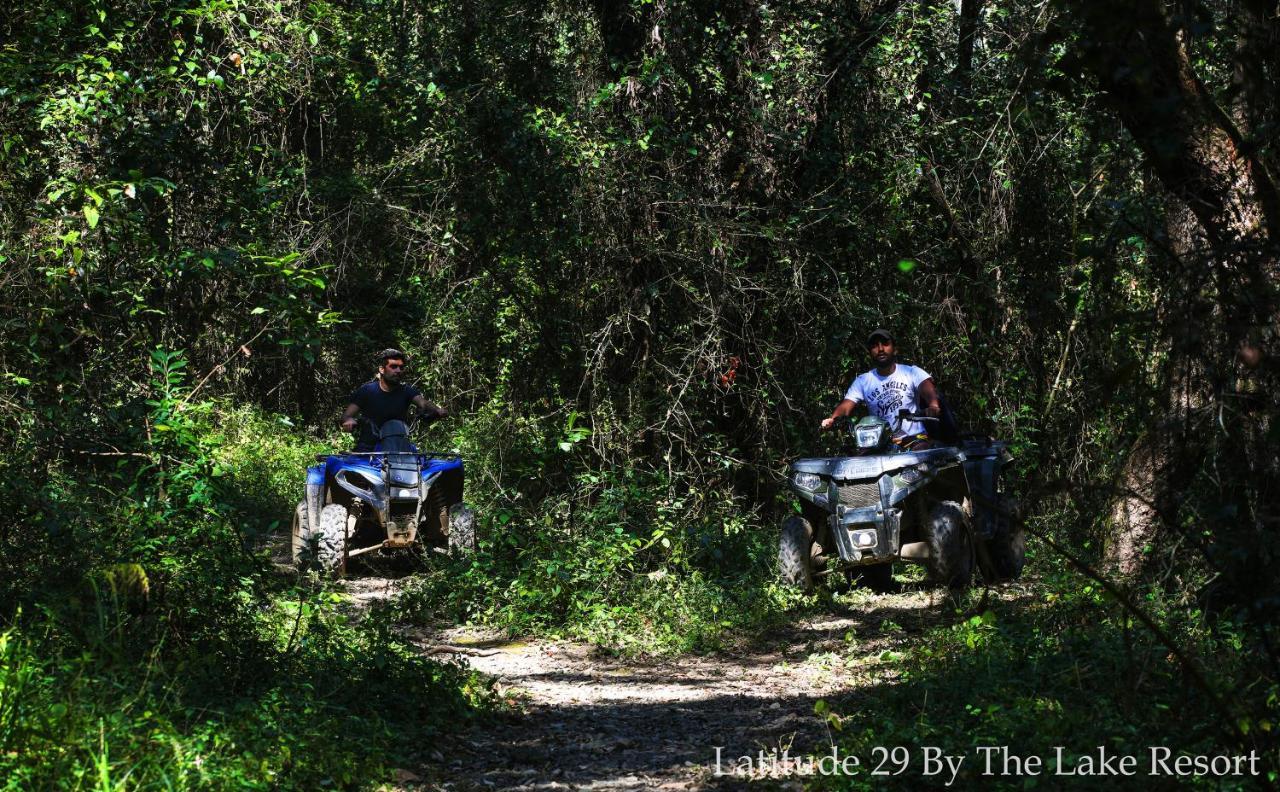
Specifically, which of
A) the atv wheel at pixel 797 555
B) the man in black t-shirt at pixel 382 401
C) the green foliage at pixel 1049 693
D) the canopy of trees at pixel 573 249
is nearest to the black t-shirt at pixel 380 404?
the man in black t-shirt at pixel 382 401

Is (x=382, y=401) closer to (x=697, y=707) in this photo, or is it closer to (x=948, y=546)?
(x=948, y=546)

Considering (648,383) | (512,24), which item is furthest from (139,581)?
(512,24)

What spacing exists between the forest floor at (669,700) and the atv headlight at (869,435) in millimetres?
1160


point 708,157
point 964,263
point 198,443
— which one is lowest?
point 198,443

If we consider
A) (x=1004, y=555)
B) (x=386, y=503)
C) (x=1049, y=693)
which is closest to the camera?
(x=1049, y=693)

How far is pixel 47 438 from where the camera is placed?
22.7 feet

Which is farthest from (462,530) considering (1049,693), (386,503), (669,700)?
(1049,693)

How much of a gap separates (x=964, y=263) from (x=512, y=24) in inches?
193

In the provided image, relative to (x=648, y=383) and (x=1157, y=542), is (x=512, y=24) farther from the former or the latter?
(x=1157, y=542)

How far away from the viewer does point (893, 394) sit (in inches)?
394

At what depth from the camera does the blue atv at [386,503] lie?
1090 centimetres

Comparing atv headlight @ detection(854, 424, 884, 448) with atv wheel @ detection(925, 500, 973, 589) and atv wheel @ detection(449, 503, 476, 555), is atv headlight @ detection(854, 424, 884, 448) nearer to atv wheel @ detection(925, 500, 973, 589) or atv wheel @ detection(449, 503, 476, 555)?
atv wheel @ detection(925, 500, 973, 589)

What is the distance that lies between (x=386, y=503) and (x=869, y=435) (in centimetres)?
403

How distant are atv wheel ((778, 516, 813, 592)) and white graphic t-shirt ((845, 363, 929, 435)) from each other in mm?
1041
